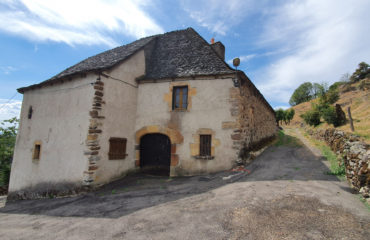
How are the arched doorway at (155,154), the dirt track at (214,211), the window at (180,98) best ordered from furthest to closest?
the arched doorway at (155,154) → the window at (180,98) → the dirt track at (214,211)

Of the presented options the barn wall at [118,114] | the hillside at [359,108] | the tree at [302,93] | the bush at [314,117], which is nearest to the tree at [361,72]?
the hillside at [359,108]

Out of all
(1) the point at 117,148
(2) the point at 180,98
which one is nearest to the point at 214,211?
(1) the point at 117,148

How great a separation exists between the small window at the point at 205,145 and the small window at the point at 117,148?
3.57 m

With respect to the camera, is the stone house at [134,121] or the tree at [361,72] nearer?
the stone house at [134,121]

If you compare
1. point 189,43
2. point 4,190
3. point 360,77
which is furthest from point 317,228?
point 360,77

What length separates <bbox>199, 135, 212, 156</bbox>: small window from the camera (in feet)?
28.6

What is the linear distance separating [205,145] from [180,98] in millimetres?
2538

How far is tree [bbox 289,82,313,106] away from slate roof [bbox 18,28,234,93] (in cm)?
5829

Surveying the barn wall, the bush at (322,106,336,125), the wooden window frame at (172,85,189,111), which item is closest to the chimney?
the wooden window frame at (172,85,189,111)

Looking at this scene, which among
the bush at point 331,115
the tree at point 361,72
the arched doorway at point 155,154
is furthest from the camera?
the tree at point 361,72

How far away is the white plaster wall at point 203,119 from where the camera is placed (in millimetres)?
8422

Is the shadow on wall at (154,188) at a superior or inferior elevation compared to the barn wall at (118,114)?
inferior

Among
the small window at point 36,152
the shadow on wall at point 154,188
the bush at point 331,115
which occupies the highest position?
the bush at point 331,115

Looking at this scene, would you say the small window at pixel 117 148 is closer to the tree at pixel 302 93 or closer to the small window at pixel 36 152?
the small window at pixel 36 152
